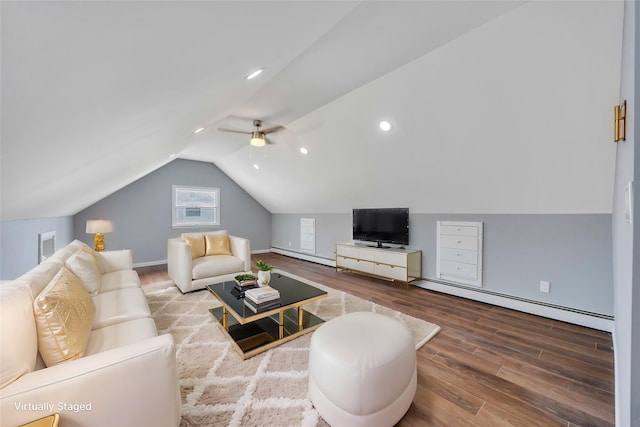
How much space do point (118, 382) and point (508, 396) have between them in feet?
7.49

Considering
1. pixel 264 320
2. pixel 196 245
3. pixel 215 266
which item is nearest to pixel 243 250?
pixel 215 266

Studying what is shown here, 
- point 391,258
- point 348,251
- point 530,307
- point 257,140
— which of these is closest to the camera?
point 530,307

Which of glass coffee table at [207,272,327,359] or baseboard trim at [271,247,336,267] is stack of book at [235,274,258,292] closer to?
glass coffee table at [207,272,327,359]

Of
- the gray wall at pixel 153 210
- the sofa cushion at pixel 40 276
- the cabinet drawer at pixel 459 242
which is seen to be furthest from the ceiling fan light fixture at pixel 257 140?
the gray wall at pixel 153 210

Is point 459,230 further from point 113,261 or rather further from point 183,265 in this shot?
point 113,261

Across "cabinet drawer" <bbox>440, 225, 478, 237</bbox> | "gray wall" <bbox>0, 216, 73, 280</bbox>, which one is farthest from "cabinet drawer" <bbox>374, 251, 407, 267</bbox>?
"gray wall" <bbox>0, 216, 73, 280</bbox>

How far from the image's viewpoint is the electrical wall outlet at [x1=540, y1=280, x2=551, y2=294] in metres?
2.90

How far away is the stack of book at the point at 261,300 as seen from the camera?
2.21 m

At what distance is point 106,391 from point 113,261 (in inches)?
109

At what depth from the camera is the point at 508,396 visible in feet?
5.51

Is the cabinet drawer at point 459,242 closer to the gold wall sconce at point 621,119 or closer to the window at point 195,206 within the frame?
the gold wall sconce at point 621,119

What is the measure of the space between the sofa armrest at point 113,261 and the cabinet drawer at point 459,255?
14.6 ft

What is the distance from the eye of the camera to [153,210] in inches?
225

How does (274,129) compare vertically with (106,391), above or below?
above
